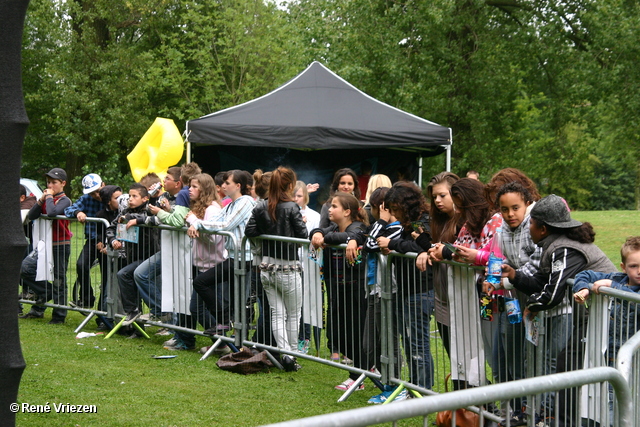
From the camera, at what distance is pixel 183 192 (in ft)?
28.2

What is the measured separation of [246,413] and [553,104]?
19331 millimetres

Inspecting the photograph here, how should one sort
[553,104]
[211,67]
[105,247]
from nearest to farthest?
[105,247] → [553,104] → [211,67]

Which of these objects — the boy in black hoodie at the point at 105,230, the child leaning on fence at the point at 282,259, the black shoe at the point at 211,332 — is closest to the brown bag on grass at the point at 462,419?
the child leaning on fence at the point at 282,259

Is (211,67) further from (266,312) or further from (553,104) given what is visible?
(266,312)

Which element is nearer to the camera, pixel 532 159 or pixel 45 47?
pixel 532 159

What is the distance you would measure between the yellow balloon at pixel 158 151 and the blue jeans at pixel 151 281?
672 cm

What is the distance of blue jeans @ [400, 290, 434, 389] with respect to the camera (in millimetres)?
5746

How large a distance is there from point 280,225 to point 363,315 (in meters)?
1.20

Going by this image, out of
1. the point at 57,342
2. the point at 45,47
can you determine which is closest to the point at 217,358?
the point at 57,342

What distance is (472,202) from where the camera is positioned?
5.32 meters

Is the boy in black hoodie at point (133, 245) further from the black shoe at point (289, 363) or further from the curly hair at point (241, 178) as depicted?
the black shoe at point (289, 363)

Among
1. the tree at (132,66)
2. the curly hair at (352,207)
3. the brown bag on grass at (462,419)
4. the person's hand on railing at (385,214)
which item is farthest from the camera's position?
the tree at (132,66)

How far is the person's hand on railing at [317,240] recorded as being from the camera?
6.56 m

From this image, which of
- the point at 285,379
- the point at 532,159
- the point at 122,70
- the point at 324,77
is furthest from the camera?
the point at 122,70
